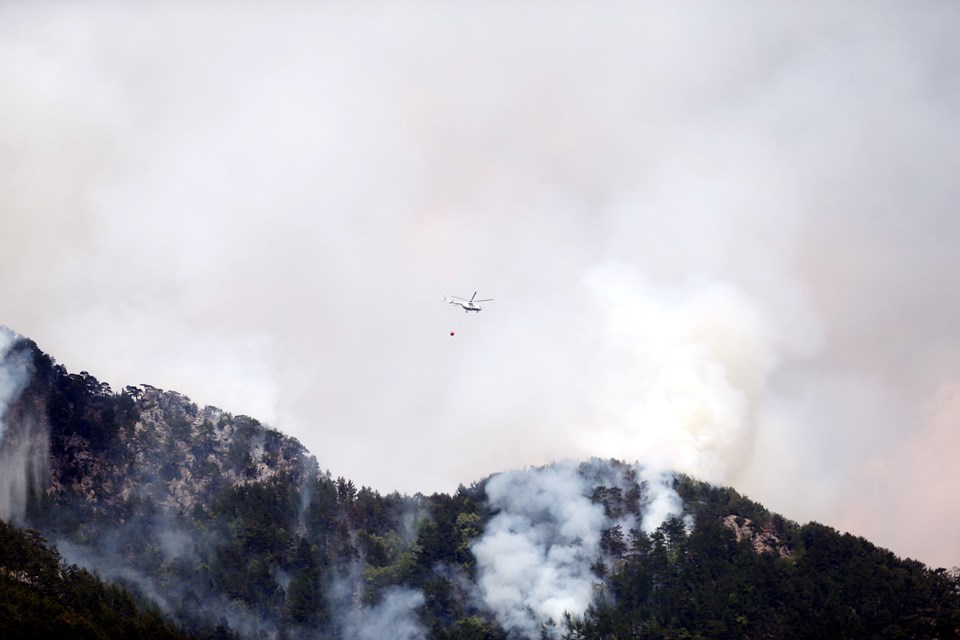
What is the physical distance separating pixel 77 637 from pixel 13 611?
9.20m

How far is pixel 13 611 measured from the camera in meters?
191

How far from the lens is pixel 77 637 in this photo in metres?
194
